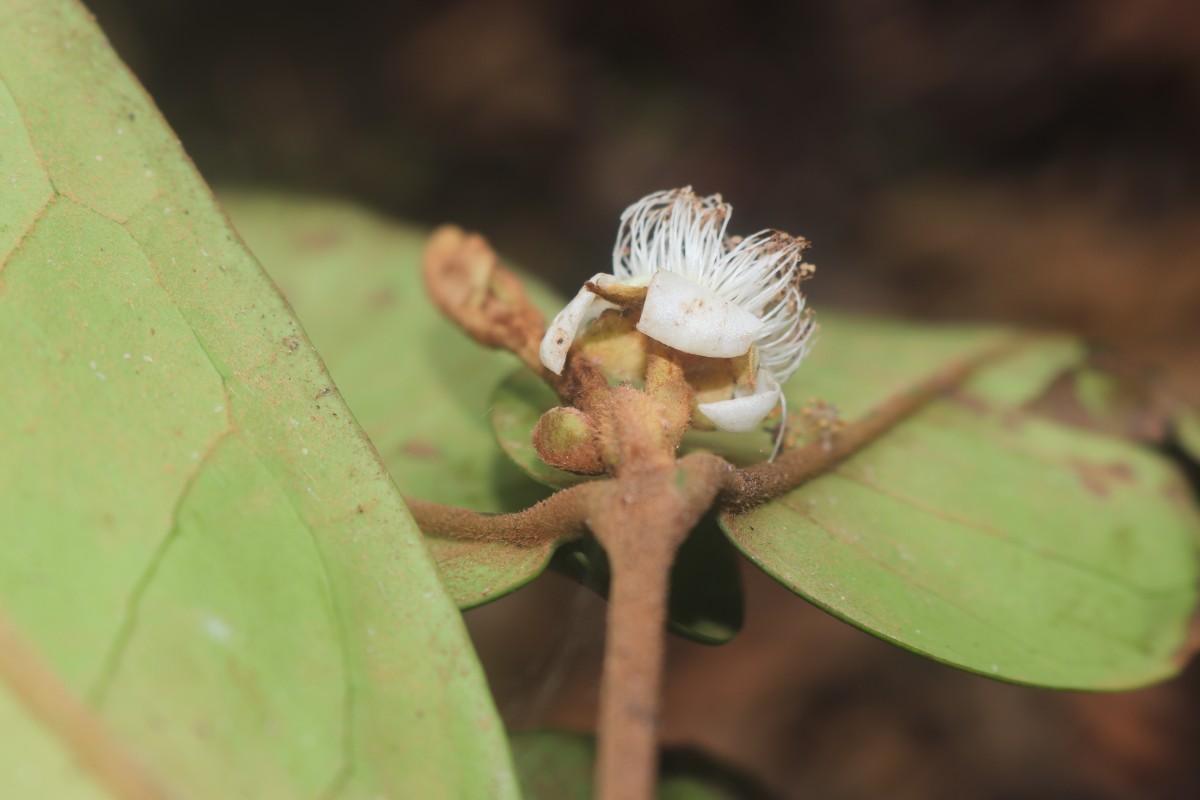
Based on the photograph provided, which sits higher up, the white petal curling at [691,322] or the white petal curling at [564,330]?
the white petal curling at [691,322]

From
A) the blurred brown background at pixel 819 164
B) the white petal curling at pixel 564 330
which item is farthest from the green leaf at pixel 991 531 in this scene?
the blurred brown background at pixel 819 164

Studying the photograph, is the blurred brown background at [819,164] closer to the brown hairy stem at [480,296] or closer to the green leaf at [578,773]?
the green leaf at [578,773]

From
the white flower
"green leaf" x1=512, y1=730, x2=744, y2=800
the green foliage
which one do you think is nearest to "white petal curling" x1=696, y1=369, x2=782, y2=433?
the white flower

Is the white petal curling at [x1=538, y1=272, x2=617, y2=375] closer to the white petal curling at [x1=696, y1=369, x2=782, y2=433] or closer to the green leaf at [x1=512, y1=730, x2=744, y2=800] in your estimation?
the white petal curling at [x1=696, y1=369, x2=782, y2=433]

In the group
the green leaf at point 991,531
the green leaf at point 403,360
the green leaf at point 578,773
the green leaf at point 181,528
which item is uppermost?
the green leaf at point 181,528

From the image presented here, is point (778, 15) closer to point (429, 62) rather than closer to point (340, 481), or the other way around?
point (429, 62)

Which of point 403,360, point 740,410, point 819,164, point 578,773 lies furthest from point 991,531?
point 819,164

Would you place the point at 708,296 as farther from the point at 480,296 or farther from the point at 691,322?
the point at 480,296

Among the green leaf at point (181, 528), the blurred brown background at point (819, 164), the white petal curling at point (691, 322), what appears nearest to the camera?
the green leaf at point (181, 528)
